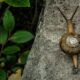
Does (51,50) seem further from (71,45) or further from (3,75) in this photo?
(3,75)

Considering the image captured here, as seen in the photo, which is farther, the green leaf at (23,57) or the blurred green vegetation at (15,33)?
the green leaf at (23,57)

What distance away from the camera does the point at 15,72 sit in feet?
5.13

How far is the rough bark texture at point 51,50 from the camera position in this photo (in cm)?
147

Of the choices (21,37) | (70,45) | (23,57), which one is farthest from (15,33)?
(70,45)

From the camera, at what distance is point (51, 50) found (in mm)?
1480

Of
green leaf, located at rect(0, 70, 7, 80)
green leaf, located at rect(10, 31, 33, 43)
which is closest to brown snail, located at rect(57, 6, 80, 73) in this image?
green leaf, located at rect(10, 31, 33, 43)

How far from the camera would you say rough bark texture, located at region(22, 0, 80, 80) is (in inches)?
57.7

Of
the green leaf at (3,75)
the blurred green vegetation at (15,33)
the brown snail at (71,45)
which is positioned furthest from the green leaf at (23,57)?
the brown snail at (71,45)

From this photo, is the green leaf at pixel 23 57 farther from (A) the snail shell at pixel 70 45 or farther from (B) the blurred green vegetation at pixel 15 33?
(A) the snail shell at pixel 70 45

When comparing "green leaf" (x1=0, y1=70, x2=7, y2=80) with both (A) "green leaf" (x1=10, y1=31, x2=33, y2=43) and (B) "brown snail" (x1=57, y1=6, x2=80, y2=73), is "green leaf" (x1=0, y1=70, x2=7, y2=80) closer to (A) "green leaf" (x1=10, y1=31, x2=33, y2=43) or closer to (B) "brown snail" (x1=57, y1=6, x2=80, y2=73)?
(A) "green leaf" (x1=10, y1=31, x2=33, y2=43)

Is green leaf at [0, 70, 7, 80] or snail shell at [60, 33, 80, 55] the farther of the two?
green leaf at [0, 70, 7, 80]

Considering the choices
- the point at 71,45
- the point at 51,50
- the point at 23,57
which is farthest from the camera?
the point at 23,57

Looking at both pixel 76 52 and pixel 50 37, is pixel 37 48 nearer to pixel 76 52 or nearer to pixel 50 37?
pixel 50 37

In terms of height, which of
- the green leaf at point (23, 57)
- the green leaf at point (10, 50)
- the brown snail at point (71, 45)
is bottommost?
the green leaf at point (23, 57)
